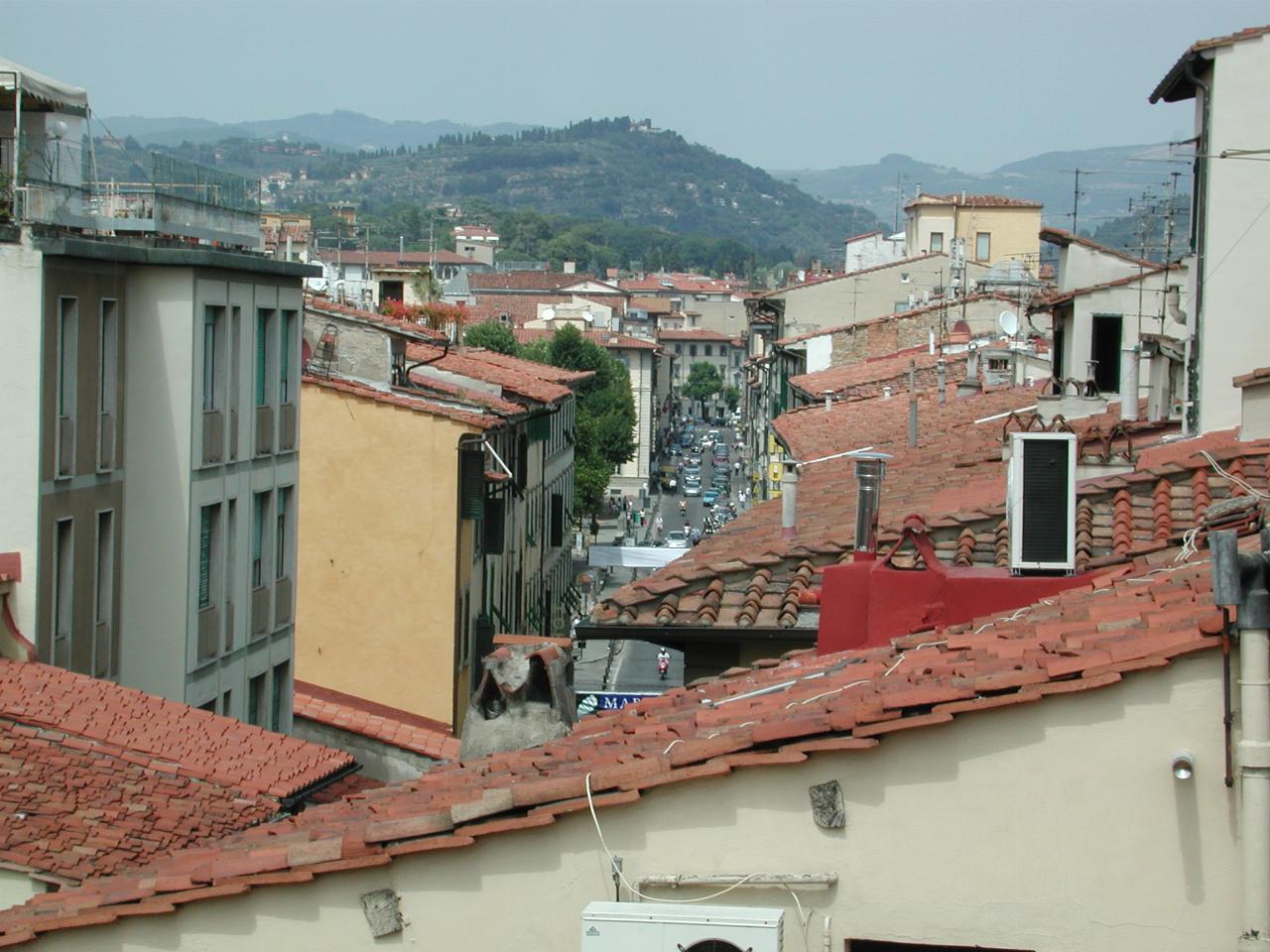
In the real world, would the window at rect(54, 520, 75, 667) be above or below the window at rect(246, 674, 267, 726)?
above

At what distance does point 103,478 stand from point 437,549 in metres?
9.04

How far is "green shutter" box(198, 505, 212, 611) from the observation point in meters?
21.0

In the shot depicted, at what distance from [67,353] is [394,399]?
32.6ft

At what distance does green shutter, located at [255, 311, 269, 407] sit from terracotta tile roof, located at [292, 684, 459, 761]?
483 centimetres

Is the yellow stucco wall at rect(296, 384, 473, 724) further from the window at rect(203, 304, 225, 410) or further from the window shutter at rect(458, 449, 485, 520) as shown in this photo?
the window at rect(203, 304, 225, 410)

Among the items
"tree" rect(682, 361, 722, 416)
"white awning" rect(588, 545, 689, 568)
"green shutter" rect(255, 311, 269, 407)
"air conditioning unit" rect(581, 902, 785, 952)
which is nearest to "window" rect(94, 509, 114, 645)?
"green shutter" rect(255, 311, 269, 407)

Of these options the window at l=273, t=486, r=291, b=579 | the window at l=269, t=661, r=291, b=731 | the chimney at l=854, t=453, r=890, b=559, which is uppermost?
the chimney at l=854, t=453, r=890, b=559

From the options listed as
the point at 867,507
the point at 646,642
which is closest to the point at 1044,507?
the point at 867,507

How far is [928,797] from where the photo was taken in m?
6.23

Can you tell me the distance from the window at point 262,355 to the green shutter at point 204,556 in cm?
229

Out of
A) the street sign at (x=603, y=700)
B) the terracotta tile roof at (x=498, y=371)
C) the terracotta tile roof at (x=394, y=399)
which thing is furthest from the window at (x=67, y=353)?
the terracotta tile roof at (x=498, y=371)

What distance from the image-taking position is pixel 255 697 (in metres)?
23.5

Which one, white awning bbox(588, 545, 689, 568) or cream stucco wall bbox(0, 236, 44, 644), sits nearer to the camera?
cream stucco wall bbox(0, 236, 44, 644)

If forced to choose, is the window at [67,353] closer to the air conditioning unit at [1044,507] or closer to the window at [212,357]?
the window at [212,357]
